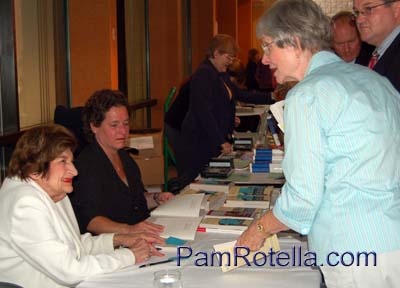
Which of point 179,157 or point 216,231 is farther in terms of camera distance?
point 179,157

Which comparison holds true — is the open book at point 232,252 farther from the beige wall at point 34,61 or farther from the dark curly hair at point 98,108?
the beige wall at point 34,61

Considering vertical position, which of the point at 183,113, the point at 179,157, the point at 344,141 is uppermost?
the point at 344,141

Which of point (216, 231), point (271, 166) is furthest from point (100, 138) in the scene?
point (271, 166)

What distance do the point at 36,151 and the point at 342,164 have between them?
1.00 meters

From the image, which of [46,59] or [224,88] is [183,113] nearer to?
[224,88]

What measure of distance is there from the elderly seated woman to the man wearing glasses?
125cm

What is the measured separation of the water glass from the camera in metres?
1.67

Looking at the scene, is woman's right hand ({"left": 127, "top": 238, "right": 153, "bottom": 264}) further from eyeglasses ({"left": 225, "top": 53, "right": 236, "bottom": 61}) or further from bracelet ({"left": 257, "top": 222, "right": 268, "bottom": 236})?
eyeglasses ({"left": 225, "top": 53, "right": 236, "bottom": 61})

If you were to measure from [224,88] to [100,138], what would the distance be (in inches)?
82.0

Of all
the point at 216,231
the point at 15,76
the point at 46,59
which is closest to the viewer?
the point at 216,231

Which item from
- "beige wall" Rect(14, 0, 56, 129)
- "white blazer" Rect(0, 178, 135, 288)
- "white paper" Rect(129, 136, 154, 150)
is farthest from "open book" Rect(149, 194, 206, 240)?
"white paper" Rect(129, 136, 154, 150)

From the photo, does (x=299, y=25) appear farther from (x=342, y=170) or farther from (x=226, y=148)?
(x=226, y=148)

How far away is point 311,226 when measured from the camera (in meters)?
1.65

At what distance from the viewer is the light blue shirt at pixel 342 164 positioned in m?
1.55
